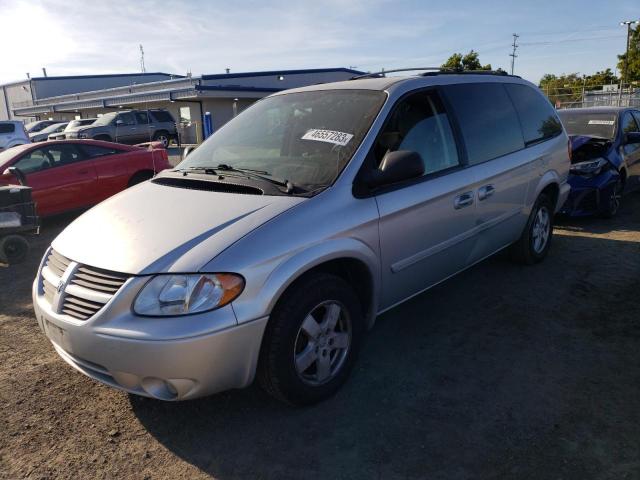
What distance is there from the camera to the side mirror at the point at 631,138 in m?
7.30

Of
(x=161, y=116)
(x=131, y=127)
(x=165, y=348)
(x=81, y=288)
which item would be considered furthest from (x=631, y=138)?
(x=161, y=116)

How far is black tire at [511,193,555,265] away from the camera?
4980mm

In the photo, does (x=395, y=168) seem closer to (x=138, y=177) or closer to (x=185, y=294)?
(x=185, y=294)

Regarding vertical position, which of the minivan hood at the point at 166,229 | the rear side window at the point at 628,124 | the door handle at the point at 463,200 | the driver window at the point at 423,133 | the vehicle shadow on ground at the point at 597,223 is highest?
the driver window at the point at 423,133

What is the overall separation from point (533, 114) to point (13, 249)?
237 inches

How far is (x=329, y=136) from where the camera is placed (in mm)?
3344

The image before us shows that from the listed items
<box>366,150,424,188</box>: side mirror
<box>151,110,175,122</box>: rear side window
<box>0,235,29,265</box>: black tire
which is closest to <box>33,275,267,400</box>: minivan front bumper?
<box>366,150,424,188</box>: side mirror

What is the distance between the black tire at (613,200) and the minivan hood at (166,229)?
18.7ft

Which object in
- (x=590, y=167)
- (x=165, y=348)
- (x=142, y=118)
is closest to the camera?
(x=165, y=348)

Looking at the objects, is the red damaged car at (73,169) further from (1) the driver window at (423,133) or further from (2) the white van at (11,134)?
(2) the white van at (11,134)

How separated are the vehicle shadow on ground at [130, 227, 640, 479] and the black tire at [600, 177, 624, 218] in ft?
10.3

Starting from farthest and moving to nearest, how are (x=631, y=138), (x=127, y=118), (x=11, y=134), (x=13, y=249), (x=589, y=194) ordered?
(x=127, y=118)
(x=11, y=134)
(x=631, y=138)
(x=589, y=194)
(x=13, y=249)

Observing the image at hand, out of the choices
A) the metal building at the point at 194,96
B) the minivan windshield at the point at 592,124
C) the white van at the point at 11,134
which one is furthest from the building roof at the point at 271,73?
the minivan windshield at the point at 592,124

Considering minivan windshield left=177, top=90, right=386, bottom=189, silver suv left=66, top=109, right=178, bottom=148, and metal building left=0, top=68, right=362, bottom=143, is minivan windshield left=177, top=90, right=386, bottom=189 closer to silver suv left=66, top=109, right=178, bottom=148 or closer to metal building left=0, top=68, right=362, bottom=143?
silver suv left=66, top=109, right=178, bottom=148
